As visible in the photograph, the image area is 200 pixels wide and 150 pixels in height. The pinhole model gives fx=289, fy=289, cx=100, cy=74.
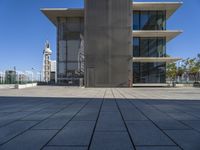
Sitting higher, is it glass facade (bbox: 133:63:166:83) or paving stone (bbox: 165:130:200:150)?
glass facade (bbox: 133:63:166:83)

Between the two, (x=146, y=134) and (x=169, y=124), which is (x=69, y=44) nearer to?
(x=169, y=124)

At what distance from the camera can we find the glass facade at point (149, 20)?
3956 cm

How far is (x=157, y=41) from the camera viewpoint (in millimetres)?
40375

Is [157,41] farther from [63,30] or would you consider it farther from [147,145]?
[147,145]

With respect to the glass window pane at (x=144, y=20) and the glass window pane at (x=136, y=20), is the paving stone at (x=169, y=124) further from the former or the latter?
the glass window pane at (x=144, y=20)

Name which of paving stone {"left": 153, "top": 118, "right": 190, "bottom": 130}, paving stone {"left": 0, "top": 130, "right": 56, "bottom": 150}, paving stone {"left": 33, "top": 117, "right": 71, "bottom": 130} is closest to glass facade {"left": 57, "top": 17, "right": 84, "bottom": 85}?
paving stone {"left": 33, "top": 117, "right": 71, "bottom": 130}

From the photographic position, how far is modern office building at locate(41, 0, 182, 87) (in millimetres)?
36344

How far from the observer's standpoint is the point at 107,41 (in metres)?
36.3

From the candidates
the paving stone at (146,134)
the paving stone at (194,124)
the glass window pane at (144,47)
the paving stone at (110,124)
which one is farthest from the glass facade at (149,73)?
the paving stone at (146,134)

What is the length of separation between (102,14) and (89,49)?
15.5 feet

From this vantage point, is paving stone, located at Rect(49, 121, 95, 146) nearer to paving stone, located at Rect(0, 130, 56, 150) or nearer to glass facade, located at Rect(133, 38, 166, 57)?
paving stone, located at Rect(0, 130, 56, 150)

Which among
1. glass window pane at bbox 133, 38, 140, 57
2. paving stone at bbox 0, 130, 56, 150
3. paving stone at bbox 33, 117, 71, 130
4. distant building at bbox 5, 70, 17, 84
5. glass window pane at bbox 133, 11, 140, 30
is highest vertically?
glass window pane at bbox 133, 11, 140, 30

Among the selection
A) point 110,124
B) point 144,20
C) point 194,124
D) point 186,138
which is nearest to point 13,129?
point 110,124

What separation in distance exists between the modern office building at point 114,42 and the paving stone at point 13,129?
95.8 feet
